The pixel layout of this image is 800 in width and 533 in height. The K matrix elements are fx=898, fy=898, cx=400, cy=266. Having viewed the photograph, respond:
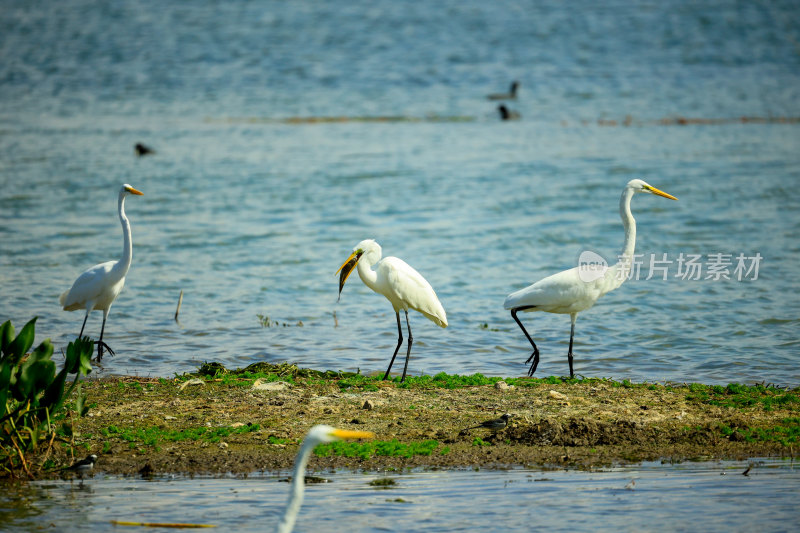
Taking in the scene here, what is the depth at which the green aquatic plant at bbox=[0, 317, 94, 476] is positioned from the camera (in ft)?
19.6

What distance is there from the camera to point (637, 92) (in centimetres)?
3844

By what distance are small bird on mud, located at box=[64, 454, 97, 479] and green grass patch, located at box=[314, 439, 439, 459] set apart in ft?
5.16

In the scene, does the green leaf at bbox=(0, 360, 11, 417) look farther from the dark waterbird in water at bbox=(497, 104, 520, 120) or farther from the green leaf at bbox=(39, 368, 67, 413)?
the dark waterbird in water at bbox=(497, 104, 520, 120)

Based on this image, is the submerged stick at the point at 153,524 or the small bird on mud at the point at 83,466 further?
the small bird on mud at the point at 83,466

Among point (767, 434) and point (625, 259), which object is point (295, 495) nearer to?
point (767, 434)

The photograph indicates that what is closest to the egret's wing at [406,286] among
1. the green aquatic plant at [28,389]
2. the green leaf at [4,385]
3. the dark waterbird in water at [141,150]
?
the green aquatic plant at [28,389]

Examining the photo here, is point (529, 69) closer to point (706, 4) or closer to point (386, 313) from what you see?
point (706, 4)

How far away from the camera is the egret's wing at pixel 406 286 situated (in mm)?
8969

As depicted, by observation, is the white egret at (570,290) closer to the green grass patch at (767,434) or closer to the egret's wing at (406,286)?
the egret's wing at (406,286)

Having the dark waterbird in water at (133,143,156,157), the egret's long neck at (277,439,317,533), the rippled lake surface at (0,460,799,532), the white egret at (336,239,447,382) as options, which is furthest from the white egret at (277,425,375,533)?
the dark waterbird in water at (133,143,156,157)

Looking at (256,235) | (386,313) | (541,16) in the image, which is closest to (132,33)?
(541,16)

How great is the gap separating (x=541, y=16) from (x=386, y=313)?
49.1 meters

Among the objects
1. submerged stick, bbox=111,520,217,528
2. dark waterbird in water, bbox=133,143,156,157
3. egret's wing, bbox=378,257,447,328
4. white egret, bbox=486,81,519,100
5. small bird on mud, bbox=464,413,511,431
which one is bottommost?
submerged stick, bbox=111,520,217,528

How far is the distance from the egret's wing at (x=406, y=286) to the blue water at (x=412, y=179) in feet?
3.09
